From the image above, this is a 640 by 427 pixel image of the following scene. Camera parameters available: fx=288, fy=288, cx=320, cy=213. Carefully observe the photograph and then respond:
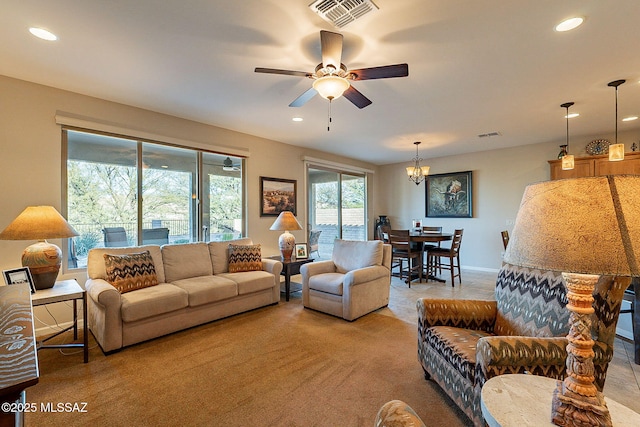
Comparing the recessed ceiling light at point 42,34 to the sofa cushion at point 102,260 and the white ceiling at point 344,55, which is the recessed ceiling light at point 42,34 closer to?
the white ceiling at point 344,55

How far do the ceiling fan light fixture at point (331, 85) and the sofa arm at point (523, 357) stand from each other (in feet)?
6.39

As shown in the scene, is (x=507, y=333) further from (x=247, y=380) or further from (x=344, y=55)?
(x=344, y=55)

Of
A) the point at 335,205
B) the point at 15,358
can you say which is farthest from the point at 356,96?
the point at 335,205

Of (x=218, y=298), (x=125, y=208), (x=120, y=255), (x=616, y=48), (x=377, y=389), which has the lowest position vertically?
(x=377, y=389)

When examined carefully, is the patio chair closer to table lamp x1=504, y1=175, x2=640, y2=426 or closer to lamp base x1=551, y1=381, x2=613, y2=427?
table lamp x1=504, y1=175, x2=640, y2=426

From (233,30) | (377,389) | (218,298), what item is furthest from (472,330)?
(233,30)

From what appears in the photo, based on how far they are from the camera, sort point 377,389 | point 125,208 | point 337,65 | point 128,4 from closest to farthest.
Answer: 1. point 128,4
2. point 377,389
3. point 337,65
4. point 125,208

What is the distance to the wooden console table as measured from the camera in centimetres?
73

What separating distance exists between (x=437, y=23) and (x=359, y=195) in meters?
5.60

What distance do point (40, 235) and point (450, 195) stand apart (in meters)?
6.99

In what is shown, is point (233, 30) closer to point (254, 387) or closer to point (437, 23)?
point (437, 23)

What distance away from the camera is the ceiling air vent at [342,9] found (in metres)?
1.84

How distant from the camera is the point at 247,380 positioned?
2.19m

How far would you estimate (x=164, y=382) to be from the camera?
2.16 m
